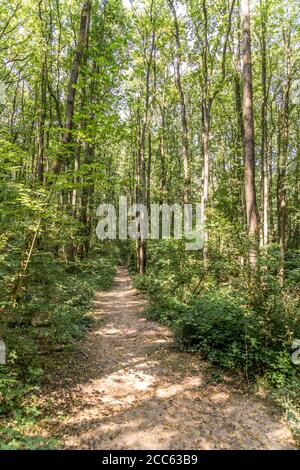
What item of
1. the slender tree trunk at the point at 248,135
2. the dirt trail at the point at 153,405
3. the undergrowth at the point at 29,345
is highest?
the slender tree trunk at the point at 248,135

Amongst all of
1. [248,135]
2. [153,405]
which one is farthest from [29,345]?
[248,135]

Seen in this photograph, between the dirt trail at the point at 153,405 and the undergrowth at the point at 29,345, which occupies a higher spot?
the undergrowth at the point at 29,345

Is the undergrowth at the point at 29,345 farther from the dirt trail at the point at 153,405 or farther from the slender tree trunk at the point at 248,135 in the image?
the slender tree trunk at the point at 248,135

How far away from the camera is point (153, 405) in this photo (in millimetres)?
4320

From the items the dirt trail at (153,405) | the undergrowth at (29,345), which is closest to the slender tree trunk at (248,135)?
the dirt trail at (153,405)

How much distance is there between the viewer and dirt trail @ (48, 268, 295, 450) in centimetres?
355

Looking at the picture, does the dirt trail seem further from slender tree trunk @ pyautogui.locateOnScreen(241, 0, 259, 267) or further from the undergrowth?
slender tree trunk @ pyautogui.locateOnScreen(241, 0, 259, 267)

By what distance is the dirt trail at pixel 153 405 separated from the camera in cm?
355

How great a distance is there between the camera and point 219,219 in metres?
7.64

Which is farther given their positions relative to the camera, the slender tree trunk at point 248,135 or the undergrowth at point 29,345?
the slender tree trunk at point 248,135

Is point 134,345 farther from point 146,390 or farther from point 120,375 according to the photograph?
point 146,390

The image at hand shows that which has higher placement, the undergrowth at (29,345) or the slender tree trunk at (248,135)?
the slender tree trunk at (248,135)

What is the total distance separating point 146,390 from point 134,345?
2139mm

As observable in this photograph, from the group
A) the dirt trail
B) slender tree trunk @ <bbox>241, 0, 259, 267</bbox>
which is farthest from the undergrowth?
slender tree trunk @ <bbox>241, 0, 259, 267</bbox>
